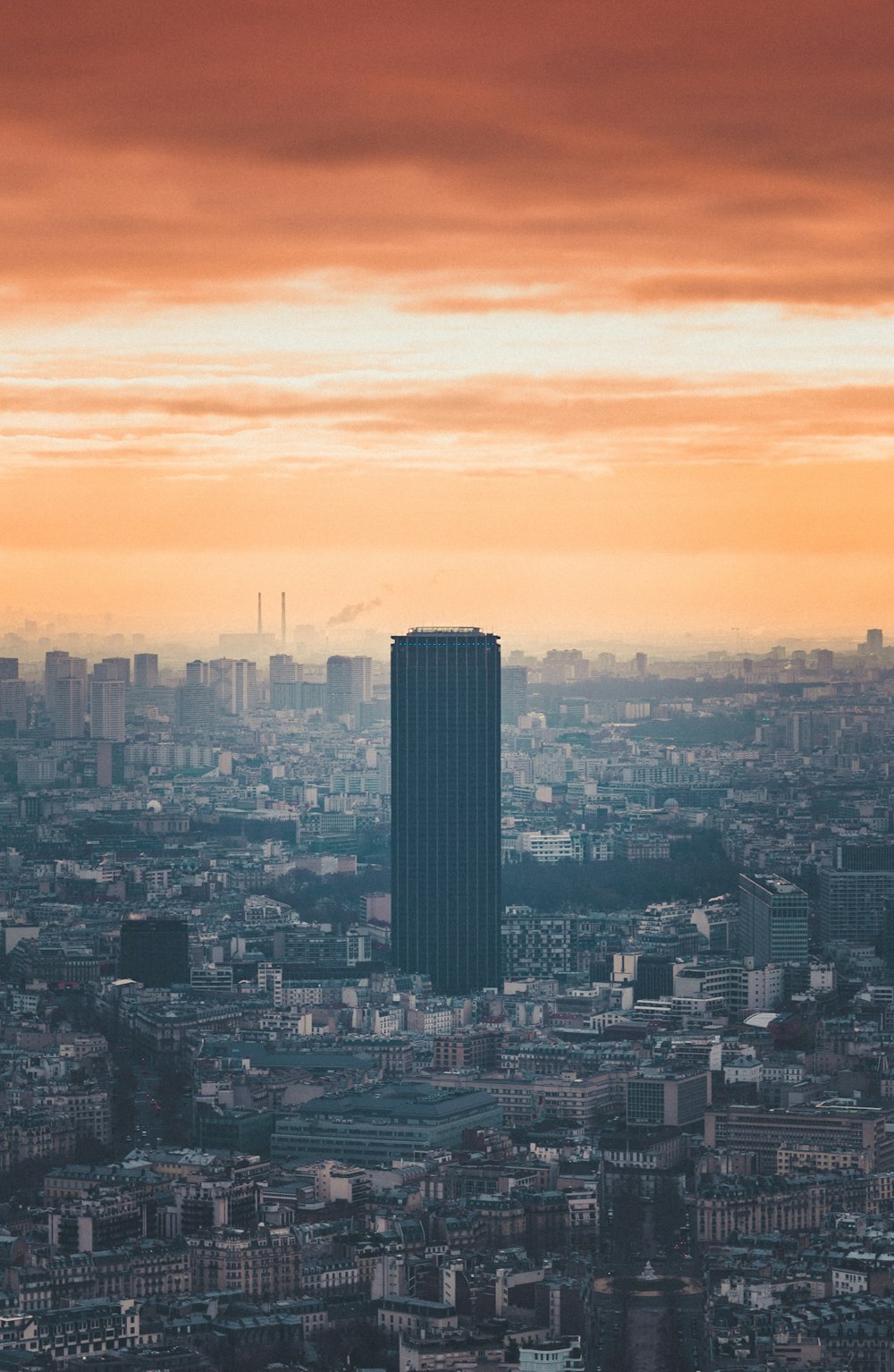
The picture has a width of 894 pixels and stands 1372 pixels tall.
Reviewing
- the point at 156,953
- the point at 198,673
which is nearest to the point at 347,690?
the point at 198,673

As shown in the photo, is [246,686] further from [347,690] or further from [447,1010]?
[447,1010]

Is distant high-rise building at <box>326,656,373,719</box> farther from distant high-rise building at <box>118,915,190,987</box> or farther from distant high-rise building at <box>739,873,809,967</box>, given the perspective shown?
distant high-rise building at <box>118,915,190,987</box>

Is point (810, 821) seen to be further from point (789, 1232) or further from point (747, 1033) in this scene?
point (789, 1232)

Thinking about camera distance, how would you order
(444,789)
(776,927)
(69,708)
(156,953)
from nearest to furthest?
(156,953) → (776,927) → (444,789) → (69,708)

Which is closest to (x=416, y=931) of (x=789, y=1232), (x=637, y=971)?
(x=637, y=971)

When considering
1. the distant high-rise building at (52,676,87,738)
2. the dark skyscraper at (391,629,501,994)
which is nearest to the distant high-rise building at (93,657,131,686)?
the distant high-rise building at (52,676,87,738)

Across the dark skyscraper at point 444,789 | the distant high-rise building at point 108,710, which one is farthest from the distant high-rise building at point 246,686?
the dark skyscraper at point 444,789

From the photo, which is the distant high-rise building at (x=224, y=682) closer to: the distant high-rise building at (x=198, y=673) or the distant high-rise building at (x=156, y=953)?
the distant high-rise building at (x=198, y=673)
